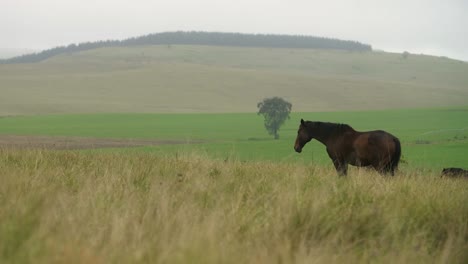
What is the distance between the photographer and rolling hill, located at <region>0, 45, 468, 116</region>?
108m

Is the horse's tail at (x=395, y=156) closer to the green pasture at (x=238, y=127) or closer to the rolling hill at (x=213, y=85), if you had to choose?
the green pasture at (x=238, y=127)

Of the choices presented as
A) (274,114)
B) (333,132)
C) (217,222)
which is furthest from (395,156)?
(274,114)

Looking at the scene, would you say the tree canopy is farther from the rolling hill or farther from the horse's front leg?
the horse's front leg

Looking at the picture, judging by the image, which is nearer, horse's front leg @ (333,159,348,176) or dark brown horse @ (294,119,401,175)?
horse's front leg @ (333,159,348,176)

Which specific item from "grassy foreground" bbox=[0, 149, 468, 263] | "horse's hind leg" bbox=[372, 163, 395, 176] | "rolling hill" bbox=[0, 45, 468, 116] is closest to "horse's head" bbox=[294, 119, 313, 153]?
"horse's hind leg" bbox=[372, 163, 395, 176]

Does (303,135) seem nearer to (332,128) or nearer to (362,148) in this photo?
(332,128)

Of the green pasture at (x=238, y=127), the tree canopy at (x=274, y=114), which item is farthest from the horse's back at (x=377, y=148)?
the tree canopy at (x=274, y=114)

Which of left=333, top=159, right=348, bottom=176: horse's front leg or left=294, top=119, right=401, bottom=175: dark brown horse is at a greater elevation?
left=294, top=119, right=401, bottom=175: dark brown horse

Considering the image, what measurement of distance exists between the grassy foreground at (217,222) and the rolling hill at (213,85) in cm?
9028

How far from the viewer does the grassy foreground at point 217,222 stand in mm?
4406

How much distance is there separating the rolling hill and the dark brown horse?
8435cm

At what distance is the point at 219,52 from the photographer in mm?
193625

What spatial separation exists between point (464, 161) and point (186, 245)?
40.2 meters

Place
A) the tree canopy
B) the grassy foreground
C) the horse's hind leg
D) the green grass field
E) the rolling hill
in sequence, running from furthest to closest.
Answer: the rolling hill
the tree canopy
the horse's hind leg
the green grass field
the grassy foreground
